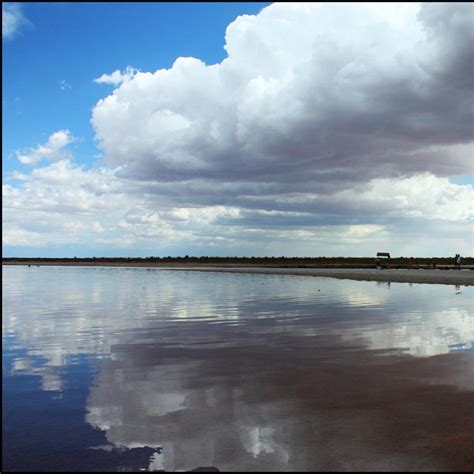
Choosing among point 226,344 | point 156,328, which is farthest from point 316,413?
point 156,328

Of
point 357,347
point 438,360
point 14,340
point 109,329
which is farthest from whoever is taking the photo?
point 109,329

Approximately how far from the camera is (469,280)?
50.3 meters

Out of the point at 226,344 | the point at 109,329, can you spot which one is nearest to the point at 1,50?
Result: the point at 226,344

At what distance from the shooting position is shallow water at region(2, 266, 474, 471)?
7.07 m

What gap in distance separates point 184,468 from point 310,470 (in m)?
1.72

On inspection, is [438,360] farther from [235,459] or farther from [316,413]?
[235,459]

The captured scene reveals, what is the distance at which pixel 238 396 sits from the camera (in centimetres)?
991

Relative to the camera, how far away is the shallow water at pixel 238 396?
7.07 meters

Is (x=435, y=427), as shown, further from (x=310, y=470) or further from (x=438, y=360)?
(x=438, y=360)

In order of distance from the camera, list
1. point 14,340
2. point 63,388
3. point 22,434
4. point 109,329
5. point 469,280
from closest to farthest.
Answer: point 22,434
point 63,388
point 14,340
point 109,329
point 469,280

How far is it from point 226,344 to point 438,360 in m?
6.46

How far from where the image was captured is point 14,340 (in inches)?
658

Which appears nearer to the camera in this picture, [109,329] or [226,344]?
[226,344]

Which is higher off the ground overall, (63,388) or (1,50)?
(1,50)
